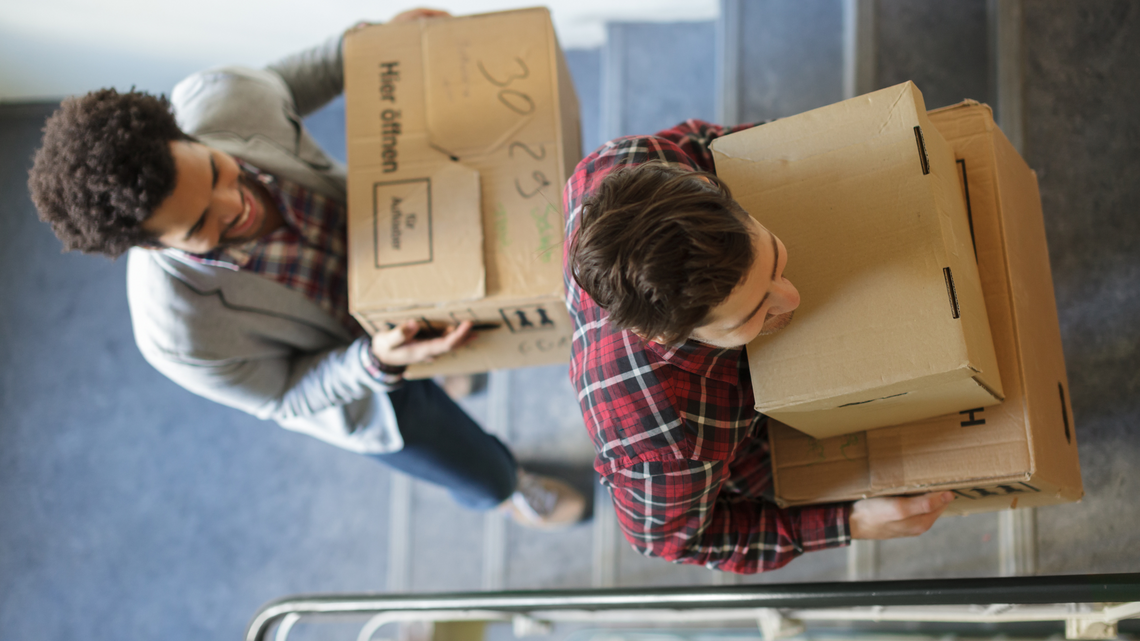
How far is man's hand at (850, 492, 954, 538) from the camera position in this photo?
33.3 inches

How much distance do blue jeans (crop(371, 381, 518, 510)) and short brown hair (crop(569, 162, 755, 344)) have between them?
0.77m

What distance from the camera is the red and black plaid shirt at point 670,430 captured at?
75cm

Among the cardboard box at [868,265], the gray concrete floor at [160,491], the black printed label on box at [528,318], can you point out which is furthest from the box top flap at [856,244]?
the gray concrete floor at [160,491]

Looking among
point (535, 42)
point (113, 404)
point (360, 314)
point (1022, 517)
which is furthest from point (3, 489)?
point (1022, 517)

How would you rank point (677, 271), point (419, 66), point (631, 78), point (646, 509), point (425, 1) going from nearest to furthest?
point (677, 271) → point (646, 509) → point (419, 66) → point (631, 78) → point (425, 1)

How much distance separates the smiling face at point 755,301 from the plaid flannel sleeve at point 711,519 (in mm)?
178

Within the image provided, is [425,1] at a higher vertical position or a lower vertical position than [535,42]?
higher

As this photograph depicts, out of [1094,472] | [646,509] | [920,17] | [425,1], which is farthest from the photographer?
[425,1]

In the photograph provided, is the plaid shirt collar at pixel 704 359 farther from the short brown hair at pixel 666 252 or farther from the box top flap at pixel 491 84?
the box top flap at pixel 491 84

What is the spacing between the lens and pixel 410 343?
3.59ft

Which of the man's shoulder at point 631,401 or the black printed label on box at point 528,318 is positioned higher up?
the black printed label on box at point 528,318

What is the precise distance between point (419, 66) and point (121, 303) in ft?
5.44

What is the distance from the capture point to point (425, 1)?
82.9 inches

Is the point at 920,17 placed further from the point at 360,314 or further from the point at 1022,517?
the point at 360,314
